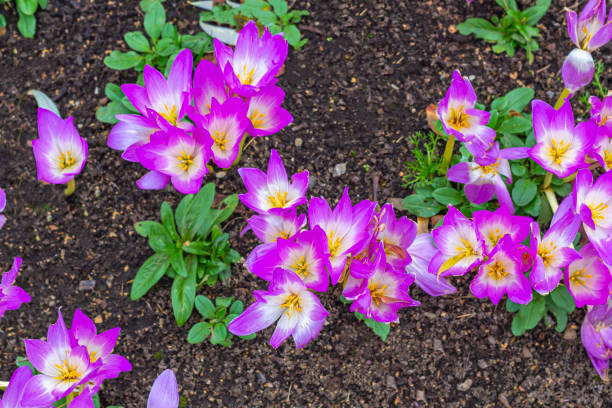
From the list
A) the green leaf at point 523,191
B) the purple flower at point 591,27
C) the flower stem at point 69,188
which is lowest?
the flower stem at point 69,188

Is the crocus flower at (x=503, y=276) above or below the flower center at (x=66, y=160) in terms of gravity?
above

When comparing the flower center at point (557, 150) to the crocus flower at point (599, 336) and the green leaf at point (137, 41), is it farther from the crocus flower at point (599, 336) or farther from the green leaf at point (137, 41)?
the green leaf at point (137, 41)

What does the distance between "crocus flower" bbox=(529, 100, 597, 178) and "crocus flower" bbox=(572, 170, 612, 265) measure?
66 millimetres

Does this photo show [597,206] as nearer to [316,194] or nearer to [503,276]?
[503,276]

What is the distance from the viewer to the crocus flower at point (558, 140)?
178 centimetres

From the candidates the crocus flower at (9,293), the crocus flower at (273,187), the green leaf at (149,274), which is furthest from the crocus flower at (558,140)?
the crocus flower at (9,293)

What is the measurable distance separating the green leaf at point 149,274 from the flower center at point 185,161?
423 mm

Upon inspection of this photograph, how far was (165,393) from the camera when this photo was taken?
1.80 metres

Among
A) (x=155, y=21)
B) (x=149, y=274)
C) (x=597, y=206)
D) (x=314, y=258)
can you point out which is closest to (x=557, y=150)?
(x=597, y=206)

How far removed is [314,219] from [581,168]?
0.83 meters

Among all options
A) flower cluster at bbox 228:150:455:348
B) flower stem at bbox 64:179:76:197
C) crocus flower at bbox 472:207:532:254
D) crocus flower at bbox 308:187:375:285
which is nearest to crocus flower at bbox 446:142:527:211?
crocus flower at bbox 472:207:532:254

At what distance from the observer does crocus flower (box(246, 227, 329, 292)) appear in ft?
5.13

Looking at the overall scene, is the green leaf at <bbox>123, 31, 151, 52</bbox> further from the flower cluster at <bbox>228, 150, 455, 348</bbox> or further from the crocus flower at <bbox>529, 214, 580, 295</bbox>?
the crocus flower at <bbox>529, 214, 580, 295</bbox>

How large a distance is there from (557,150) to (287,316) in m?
0.96
